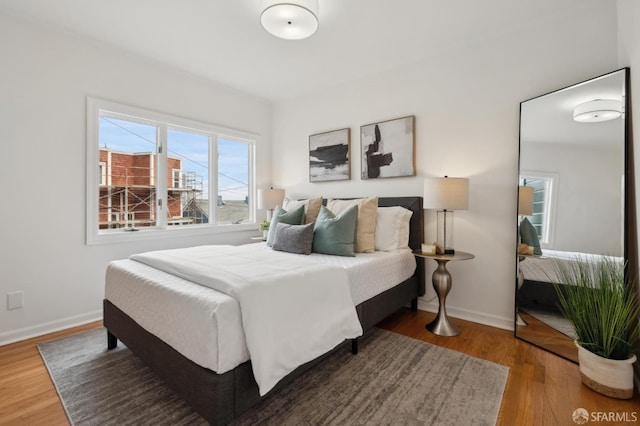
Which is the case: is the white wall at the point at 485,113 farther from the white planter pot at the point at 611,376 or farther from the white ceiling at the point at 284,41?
the white planter pot at the point at 611,376

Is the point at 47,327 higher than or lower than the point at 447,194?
lower

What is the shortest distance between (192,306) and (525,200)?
8.53 ft

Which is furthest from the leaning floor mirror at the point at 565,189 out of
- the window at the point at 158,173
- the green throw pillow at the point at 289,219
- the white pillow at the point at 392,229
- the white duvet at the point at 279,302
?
the window at the point at 158,173

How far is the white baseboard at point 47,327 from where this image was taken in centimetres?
239

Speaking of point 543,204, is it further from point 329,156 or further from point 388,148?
point 329,156

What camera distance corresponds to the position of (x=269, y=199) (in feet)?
13.1

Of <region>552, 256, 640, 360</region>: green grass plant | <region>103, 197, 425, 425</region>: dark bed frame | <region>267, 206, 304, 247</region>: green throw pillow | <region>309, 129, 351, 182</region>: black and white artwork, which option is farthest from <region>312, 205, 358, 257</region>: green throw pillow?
<region>552, 256, 640, 360</region>: green grass plant

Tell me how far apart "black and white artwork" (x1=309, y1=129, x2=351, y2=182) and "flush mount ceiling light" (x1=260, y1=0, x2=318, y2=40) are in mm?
1651

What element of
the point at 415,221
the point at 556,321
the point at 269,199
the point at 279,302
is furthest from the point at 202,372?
the point at 269,199

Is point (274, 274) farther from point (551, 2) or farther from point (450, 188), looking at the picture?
point (551, 2)

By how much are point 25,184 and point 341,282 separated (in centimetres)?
275

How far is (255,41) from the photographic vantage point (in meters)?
2.80

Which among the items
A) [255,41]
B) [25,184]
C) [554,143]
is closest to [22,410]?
[25,184]

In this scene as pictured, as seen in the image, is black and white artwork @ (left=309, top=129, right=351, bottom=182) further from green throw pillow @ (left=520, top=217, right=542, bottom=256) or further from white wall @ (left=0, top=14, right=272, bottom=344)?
white wall @ (left=0, top=14, right=272, bottom=344)
